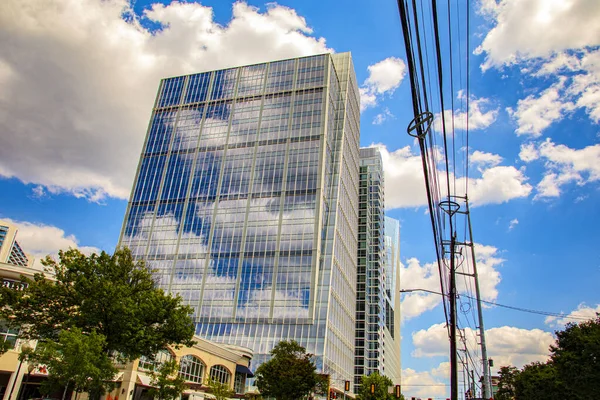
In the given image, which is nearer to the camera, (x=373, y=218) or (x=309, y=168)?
(x=309, y=168)

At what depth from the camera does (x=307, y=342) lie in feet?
282

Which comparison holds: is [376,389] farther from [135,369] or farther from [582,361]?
[582,361]

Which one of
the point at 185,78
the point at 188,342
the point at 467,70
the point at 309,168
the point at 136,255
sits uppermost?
the point at 185,78

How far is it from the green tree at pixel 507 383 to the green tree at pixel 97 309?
2296 inches

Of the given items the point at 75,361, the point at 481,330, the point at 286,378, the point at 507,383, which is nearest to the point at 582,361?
the point at 481,330

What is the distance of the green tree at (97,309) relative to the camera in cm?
3319

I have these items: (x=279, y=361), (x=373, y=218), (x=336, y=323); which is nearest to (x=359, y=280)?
(x=373, y=218)

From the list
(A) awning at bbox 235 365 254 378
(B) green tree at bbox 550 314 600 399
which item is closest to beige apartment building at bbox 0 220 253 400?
(A) awning at bbox 235 365 254 378

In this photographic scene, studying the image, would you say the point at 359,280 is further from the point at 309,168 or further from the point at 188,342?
the point at 188,342

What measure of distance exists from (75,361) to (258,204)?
246 ft

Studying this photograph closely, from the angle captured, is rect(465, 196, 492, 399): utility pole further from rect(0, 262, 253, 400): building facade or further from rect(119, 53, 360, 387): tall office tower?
rect(119, 53, 360, 387): tall office tower

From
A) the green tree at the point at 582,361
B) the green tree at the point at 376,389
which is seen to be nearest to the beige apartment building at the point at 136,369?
the green tree at the point at 376,389

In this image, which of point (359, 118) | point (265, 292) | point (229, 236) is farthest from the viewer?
point (359, 118)

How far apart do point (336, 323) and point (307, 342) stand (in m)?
11.7
